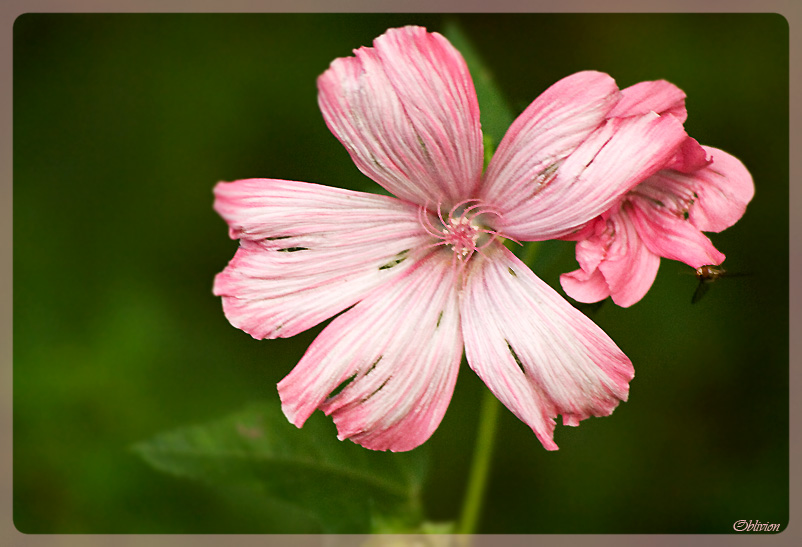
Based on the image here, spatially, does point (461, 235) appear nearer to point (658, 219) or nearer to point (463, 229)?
point (463, 229)

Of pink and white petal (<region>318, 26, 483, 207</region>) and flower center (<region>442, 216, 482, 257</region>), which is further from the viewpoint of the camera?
flower center (<region>442, 216, 482, 257</region>)

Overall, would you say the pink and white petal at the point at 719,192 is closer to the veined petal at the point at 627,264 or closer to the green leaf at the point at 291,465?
the veined petal at the point at 627,264

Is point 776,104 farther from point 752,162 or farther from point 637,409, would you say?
point 637,409

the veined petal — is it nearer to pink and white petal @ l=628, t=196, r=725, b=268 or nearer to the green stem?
pink and white petal @ l=628, t=196, r=725, b=268

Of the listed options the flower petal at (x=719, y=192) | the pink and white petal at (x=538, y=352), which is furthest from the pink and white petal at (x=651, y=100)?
the pink and white petal at (x=538, y=352)

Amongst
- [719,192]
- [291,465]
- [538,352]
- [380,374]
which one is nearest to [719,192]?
[719,192]

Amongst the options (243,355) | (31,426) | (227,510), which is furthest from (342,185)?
(31,426)

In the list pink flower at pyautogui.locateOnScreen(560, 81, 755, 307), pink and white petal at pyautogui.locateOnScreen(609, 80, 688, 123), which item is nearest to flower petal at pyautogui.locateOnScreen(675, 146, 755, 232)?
pink flower at pyautogui.locateOnScreen(560, 81, 755, 307)
